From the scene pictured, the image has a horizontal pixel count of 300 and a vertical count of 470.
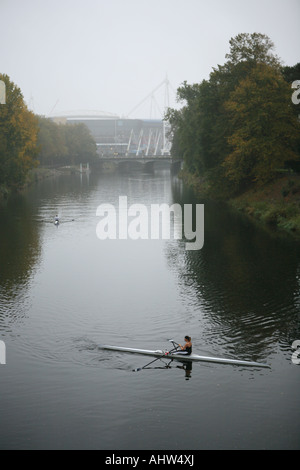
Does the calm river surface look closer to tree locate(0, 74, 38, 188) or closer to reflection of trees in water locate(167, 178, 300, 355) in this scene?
reflection of trees in water locate(167, 178, 300, 355)

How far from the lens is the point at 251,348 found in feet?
75.7

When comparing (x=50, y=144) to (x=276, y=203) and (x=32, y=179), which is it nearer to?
(x=32, y=179)

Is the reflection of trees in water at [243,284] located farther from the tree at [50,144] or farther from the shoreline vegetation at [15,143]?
the tree at [50,144]

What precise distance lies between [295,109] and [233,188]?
1310 centimetres

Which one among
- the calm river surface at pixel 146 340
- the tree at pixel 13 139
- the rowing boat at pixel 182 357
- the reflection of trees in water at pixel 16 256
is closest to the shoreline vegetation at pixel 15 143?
the tree at pixel 13 139

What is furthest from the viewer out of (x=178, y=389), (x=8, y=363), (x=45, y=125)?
(x=45, y=125)

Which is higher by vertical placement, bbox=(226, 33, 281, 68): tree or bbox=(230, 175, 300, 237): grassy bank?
bbox=(226, 33, 281, 68): tree

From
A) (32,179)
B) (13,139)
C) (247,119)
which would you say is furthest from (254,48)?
(32,179)

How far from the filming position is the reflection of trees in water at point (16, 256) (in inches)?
1162

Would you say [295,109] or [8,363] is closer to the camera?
[8,363]

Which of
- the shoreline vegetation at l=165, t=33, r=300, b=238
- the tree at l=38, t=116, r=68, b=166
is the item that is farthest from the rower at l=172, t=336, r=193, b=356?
the tree at l=38, t=116, r=68, b=166

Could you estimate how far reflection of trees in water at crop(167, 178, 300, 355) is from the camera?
25.1 meters
